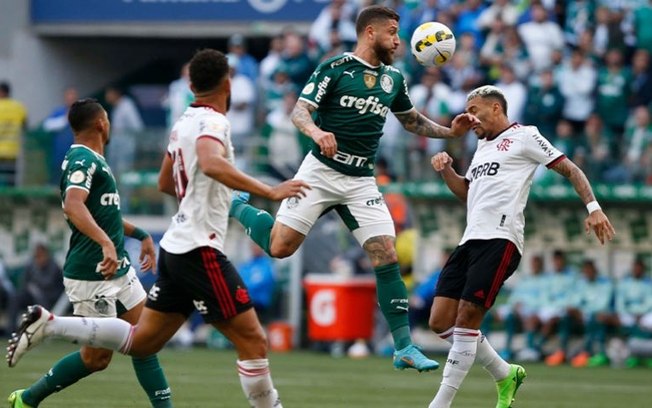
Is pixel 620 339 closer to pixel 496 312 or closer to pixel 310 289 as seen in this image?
pixel 496 312

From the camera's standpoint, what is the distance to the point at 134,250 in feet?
74.4

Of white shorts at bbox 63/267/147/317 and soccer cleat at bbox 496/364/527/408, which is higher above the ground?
white shorts at bbox 63/267/147/317

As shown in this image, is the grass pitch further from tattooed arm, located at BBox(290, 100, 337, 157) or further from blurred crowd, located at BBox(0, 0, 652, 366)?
tattooed arm, located at BBox(290, 100, 337, 157)

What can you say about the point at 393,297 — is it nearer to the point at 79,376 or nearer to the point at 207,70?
the point at 79,376

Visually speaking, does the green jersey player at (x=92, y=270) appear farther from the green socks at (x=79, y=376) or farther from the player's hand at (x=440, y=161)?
the player's hand at (x=440, y=161)

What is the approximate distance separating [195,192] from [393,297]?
8.40ft

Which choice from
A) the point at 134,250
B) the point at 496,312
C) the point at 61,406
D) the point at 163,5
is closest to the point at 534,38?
the point at 496,312

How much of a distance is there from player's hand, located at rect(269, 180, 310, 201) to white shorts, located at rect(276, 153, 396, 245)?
2.50 meters

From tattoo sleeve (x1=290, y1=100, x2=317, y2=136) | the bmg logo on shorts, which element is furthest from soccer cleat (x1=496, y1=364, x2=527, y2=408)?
tattoo sleeve (x1=290, y1=100, x2=317, y2=136)

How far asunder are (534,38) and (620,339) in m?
4.69

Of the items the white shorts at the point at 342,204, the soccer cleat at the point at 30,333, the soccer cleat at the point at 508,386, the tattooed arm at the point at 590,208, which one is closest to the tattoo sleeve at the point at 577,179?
the tattooed arm at the point at 590,208

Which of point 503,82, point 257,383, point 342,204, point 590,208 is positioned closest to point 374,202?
point 342,204

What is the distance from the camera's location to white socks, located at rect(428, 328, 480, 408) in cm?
1085

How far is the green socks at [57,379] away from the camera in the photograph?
10.2m
